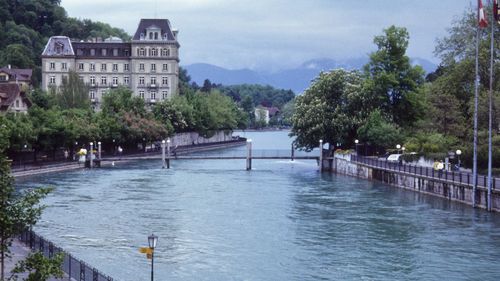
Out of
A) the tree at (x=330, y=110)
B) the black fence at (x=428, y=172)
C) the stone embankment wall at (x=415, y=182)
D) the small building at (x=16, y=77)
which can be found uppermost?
the small building at (x=16, y=77)

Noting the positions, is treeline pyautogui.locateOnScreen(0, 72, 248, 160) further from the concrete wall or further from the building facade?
the building facade

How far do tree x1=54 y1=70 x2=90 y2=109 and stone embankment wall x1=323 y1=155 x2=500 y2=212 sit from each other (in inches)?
1868

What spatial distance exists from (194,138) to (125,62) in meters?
20.8

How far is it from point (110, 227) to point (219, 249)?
388 inches

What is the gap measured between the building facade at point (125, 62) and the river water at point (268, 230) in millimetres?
82009

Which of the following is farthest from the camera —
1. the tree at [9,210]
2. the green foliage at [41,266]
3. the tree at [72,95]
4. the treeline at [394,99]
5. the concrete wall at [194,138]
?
the concrete wall at [194,138]

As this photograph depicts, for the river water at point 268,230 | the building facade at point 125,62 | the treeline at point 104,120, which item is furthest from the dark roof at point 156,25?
the river water at point 268,230

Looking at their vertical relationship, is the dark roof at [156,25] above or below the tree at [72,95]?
above

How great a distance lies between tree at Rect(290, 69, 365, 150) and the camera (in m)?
104

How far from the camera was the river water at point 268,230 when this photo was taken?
39719 millimetres

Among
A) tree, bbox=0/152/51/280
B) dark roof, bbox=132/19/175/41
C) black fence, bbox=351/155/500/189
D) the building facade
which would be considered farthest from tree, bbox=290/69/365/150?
tree, bbox=0/152/51/280

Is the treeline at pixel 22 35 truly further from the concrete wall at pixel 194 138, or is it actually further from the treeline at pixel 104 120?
the concrete wall at pixel 194 138

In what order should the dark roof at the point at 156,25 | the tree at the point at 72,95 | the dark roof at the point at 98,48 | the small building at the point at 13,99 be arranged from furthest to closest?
the dark roof at the point at 98,48
the dark roof at the point at 156,25
the tree at the point at 72,95
the small building at the point at 13,99

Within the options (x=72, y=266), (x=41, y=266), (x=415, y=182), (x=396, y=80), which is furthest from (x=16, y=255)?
(x=396, y=80)
